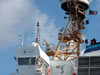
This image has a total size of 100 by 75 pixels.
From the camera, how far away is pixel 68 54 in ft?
253

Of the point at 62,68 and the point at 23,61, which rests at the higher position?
the point at 23,61

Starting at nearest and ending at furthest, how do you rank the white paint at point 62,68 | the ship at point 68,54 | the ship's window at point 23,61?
the ship at point 68,54 < the white paint at point 62,68 < the ship's window at point 23,61

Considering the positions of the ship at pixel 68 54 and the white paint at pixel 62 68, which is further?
the white paint at pixel 62 68

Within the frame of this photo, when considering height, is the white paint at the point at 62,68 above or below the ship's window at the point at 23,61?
below

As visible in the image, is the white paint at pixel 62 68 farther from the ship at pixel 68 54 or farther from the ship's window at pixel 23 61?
the ship's window at pixel 23 61

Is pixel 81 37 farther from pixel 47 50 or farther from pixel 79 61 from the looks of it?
pixel 79 61

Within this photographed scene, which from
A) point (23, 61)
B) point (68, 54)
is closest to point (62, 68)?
point (23, 61)

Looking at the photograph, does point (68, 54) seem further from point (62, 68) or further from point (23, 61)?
point (23, 61)

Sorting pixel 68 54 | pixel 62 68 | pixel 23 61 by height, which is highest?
pixel 68 54

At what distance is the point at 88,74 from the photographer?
184 feet

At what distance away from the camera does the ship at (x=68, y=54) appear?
57156mm

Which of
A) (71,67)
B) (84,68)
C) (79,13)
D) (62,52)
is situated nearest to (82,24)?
(79,13)

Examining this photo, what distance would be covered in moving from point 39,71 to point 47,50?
16.5 meters

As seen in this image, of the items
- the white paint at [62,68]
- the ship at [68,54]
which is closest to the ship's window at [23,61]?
the ship at [68,54]
